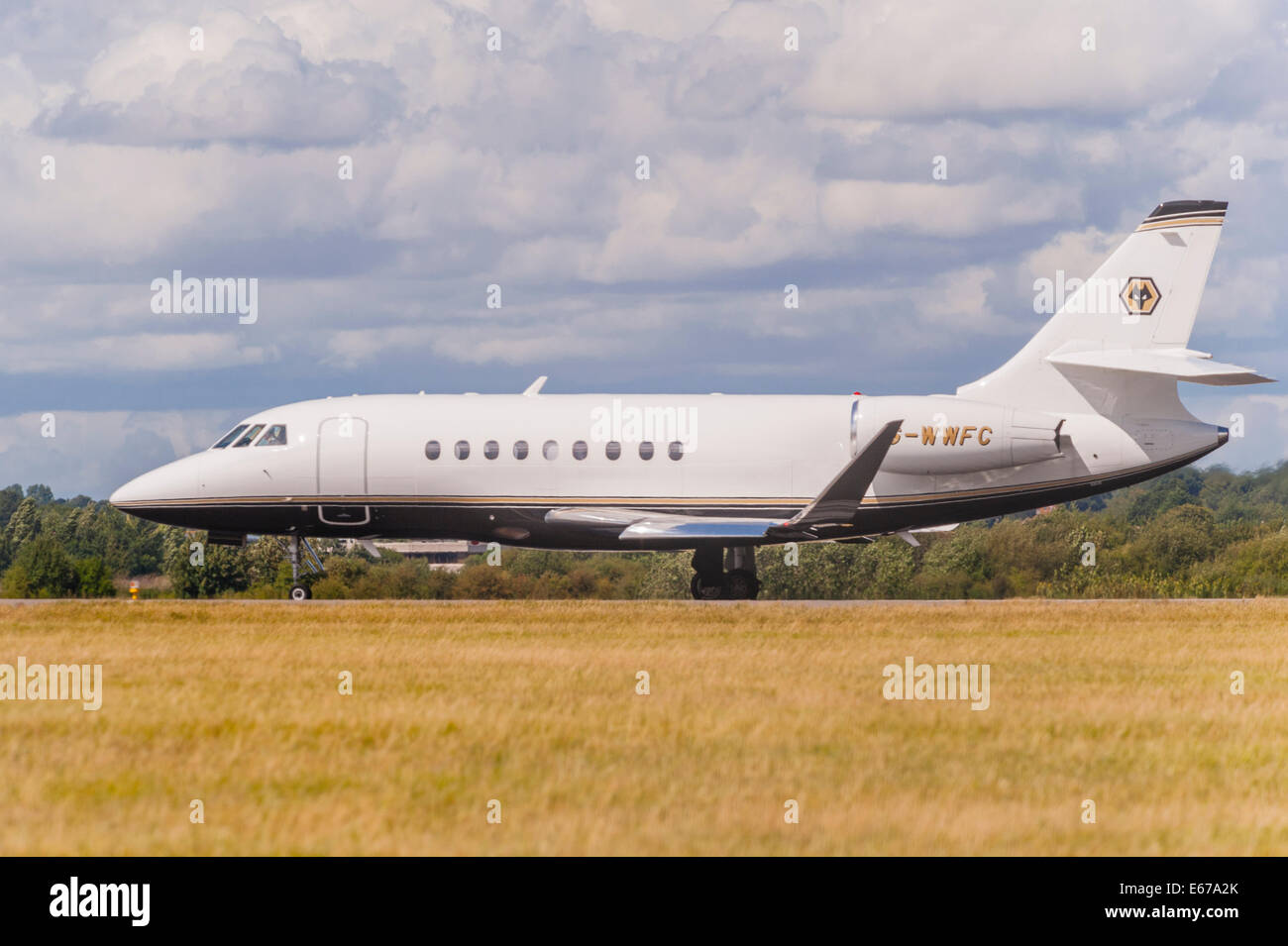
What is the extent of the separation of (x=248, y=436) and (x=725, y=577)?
10433mm

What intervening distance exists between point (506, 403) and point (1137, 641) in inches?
566

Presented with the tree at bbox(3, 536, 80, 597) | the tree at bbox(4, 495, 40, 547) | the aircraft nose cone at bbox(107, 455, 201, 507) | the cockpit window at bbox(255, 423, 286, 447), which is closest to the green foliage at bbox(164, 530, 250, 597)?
the tree at bbox(3, 536, 80, 597)

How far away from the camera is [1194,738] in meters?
15.0

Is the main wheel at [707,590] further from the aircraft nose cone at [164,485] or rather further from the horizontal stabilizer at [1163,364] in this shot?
the aircraft nose cone at [164,485]

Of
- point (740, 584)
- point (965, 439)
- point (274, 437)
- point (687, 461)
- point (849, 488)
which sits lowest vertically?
point (740, 584)

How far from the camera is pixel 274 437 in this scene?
33.7 m

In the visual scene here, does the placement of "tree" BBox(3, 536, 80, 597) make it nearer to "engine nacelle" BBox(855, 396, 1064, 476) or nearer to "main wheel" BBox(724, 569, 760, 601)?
"main wheel" BBox(724, 569, 760, 601)

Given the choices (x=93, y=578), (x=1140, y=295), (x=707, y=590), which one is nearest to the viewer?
(x=1140, y=295)

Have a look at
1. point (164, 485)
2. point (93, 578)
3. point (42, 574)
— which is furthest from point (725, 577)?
point (42, 574)

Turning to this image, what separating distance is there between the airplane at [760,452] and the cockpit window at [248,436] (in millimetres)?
365

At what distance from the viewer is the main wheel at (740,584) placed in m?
34.3

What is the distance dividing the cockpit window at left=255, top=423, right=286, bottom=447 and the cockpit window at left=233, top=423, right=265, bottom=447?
0.66ft

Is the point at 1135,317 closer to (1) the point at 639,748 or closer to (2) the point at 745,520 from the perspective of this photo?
(2) the point at 745,520

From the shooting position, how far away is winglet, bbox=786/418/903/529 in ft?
101
